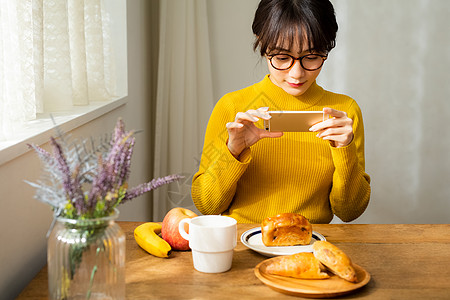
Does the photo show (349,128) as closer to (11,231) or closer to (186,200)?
(11,231)

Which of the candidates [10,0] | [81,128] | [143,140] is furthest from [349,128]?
[143,140]

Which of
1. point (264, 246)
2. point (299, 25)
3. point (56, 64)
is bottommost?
point (264, 246)

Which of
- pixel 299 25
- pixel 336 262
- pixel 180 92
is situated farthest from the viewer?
pixel 180 92

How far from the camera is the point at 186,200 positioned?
2785 millimetres

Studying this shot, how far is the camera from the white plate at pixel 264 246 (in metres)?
1.05

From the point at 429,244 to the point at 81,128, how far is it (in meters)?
0.94

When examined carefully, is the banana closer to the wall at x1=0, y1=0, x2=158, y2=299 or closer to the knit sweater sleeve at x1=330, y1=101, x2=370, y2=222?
the wall at x1=0, y1=0, x2=158, y2=299

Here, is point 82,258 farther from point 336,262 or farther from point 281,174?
point 281,174

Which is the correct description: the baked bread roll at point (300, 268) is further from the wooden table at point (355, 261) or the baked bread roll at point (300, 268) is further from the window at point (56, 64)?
the window at point (56, 64)

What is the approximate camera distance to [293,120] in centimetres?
123

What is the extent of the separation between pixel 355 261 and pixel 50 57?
3.33 feet

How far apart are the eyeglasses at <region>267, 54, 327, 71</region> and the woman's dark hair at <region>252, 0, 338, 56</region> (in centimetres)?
3

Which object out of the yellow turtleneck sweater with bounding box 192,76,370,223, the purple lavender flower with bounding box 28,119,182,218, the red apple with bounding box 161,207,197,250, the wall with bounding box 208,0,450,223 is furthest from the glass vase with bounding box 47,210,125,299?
the wall with bounding box 208,0,450,223

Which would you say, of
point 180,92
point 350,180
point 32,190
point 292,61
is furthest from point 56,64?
point 180,92
